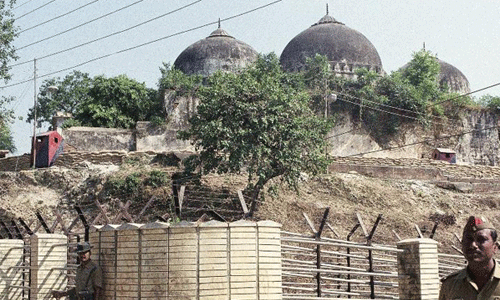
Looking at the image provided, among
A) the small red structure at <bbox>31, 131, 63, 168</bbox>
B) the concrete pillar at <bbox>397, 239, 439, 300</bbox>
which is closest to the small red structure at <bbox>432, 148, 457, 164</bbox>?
the small red structure at <bbox>31, 131, 63, 168</bbox>

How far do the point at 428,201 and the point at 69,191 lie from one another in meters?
12.7

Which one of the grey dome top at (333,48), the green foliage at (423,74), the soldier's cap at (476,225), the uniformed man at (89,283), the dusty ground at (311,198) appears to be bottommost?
the uniformed man at (89,283)

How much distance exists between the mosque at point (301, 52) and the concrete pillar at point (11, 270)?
26.7 meters

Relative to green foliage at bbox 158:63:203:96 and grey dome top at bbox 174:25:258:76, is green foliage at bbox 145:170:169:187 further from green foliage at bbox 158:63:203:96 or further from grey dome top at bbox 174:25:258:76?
grey dome top at bbox 174:25:258:76

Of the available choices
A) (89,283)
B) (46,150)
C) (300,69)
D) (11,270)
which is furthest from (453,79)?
(89,283)

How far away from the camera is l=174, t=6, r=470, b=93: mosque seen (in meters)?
38.2

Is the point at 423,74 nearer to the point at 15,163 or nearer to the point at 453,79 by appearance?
the point at 453,79

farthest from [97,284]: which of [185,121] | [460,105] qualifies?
[460,105]

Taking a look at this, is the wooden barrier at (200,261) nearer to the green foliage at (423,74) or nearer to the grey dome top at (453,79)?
the green foliage at (423,74)

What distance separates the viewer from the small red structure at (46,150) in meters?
29.2

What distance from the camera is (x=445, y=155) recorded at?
117 ft

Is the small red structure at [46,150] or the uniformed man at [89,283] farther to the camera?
the small red structure at [46,150]

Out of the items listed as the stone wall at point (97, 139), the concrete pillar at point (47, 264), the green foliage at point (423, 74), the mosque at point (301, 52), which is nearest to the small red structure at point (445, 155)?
the green foliage at point (423, 74)

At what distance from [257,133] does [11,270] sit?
13.3 metres
